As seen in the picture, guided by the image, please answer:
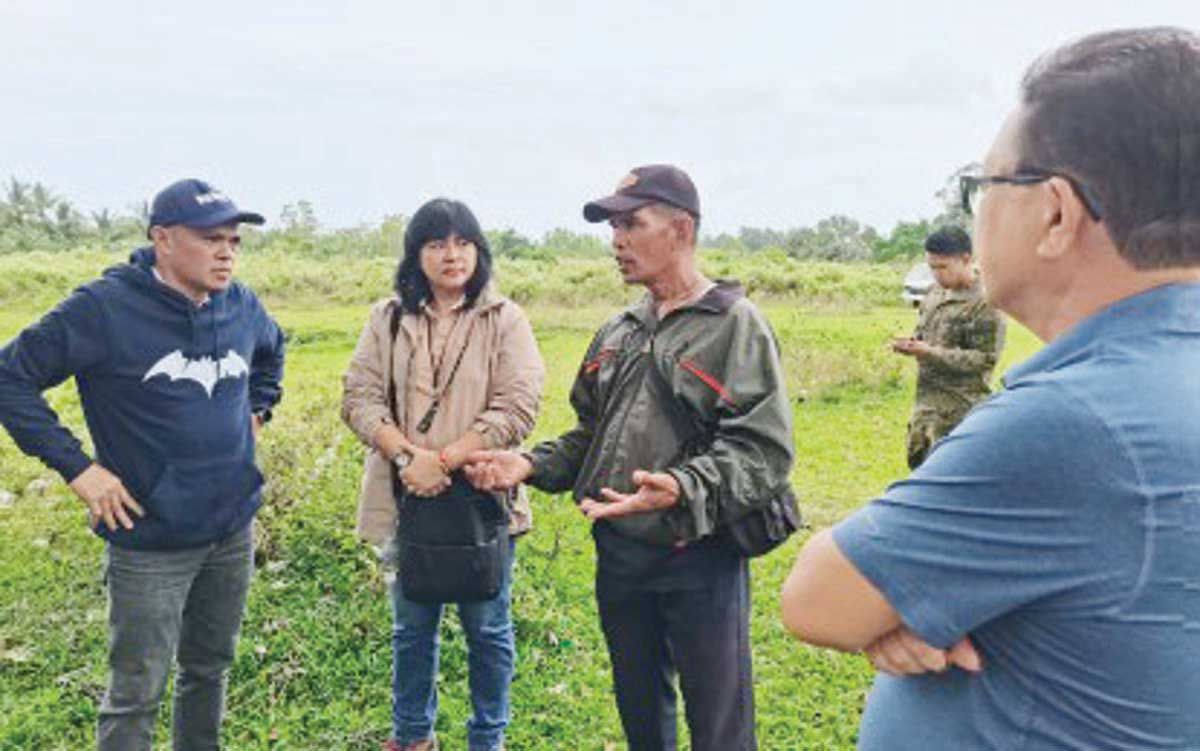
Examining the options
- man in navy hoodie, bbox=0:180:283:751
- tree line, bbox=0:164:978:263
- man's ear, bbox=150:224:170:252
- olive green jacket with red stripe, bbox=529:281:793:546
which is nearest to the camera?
olive green jacket with red stripe, bbox=529:281:793:546

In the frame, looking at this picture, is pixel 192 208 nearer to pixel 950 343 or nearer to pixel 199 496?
pixel 199 496

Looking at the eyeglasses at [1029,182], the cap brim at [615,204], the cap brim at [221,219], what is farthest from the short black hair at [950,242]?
the eyeglasses at [1029,182]

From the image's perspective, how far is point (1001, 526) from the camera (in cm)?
106

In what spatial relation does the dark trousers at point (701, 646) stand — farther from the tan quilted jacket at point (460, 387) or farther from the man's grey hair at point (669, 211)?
the man's grey hair at point (669, 211)

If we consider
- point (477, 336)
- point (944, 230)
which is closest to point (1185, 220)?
point (477, 336)

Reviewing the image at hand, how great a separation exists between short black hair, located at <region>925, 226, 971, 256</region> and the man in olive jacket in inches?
105

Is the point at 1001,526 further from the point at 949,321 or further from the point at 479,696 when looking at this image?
the point at 949,321

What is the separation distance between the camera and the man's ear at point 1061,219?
1090 mm

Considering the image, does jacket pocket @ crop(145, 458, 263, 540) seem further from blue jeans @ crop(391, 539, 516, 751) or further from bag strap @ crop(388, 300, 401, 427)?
blue jeans @ crop(391, 539, 516, 751)

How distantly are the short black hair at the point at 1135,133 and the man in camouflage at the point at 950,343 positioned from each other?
Result: 3.97 meters

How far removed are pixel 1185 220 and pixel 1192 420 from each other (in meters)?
0.23

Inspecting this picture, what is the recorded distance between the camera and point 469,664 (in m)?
3.39

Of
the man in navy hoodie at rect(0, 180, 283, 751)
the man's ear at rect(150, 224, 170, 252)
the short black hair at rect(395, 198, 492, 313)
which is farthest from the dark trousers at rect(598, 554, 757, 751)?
the man's ear at rect(150, 224, 170, 252)

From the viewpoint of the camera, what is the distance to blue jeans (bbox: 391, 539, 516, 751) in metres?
3.34
